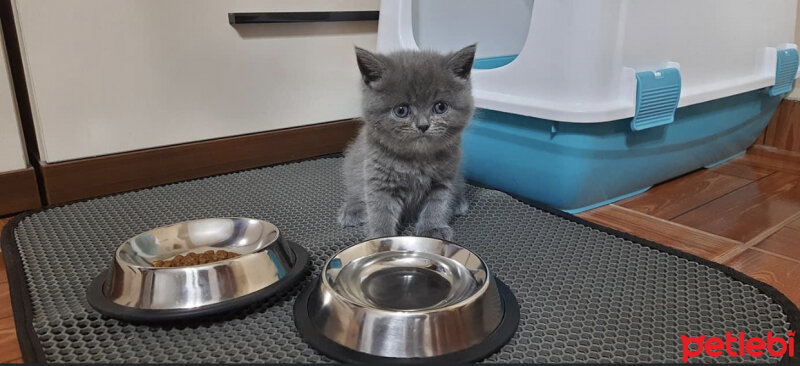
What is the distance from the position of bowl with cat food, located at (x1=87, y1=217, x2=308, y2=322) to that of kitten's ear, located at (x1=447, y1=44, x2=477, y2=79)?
464 millimetres

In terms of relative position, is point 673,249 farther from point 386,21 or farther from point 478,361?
point 386,21

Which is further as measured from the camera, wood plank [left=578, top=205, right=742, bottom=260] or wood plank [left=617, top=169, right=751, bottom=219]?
wood plank [left=617, top=169, right=751, bottom=219]

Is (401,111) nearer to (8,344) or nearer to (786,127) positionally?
(8,344)

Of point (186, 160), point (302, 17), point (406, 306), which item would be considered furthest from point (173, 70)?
point (406, 306)

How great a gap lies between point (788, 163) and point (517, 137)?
40.1 inches

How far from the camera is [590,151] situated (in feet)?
4.19

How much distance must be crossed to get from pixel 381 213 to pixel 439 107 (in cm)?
26

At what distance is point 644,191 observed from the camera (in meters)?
1.53

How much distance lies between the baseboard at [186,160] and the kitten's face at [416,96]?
710 millimetres

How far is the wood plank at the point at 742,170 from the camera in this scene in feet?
5.40

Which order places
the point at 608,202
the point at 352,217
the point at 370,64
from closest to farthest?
→ the point at 370,64 < the point at 352,217 < the point at 608,202

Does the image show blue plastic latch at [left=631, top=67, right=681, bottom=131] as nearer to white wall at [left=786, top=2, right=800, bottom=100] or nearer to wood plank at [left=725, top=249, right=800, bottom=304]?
wood plank at [left=725, top=249, right=800, bottom=304]

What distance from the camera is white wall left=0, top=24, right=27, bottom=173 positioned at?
51.0 inches

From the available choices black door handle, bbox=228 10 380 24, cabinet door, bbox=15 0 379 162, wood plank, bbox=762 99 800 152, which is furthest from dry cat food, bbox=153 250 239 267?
wood plank, bbox=762 99 800 152
